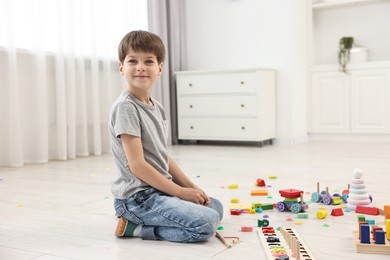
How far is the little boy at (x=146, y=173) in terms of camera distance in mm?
1415

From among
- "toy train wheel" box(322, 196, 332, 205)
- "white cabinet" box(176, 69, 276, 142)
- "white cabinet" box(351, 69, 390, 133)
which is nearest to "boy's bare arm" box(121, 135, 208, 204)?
"toy train wheel" box(322, 196, 332, 205)

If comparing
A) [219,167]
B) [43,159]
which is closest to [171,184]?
[219,167]

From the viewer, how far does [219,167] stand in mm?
3004

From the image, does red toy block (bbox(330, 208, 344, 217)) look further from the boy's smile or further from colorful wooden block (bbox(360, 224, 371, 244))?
the boy's smile

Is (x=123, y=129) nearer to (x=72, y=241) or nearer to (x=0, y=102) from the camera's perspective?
(x=72, y=241)

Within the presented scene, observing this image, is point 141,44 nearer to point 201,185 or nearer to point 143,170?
point 143,170

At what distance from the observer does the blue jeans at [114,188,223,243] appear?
1.39 meters

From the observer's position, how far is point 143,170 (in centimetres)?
146

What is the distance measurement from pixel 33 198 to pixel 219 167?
122 centimetres

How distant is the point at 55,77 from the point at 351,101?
2732mm

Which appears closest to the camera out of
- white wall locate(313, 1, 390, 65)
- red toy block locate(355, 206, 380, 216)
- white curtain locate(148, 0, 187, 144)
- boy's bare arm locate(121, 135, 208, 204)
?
boy's bare arm locate(121, 135, 208, 204)

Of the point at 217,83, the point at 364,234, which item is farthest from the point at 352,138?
the point at 364,234

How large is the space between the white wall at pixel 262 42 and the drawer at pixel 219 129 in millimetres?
388

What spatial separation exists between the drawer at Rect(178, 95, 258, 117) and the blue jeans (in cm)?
284
